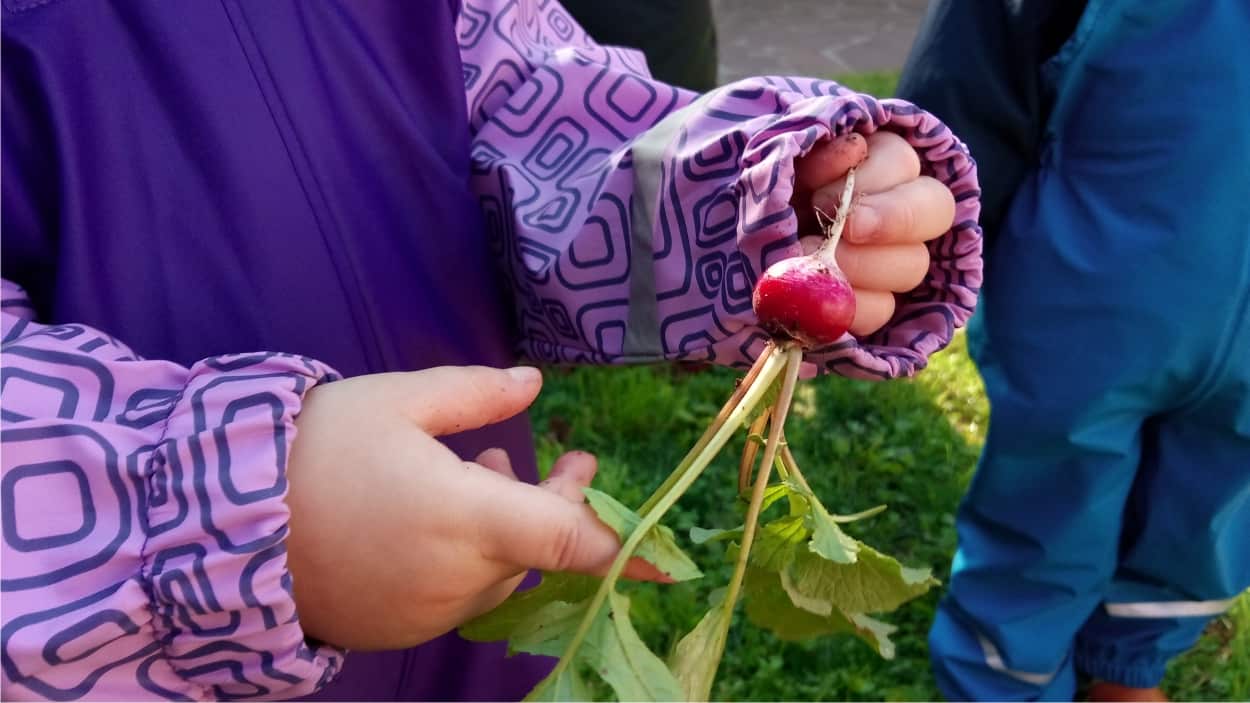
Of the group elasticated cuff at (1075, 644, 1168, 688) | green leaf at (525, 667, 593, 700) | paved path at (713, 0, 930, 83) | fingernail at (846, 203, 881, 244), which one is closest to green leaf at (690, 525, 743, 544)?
green leaf at (525, 667, 593, 700)

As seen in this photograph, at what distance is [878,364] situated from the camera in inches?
29.0

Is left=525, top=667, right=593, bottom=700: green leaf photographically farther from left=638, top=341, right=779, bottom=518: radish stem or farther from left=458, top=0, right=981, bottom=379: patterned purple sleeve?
left=458, top=0, right=981, bottom=379: patterned purple sleeve

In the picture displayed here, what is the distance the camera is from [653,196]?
2.74 feet

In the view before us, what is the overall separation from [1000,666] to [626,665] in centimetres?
111

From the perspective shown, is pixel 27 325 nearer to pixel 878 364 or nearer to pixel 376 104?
pixel 376 104

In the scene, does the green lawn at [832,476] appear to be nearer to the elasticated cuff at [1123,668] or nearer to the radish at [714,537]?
the elasticated cuff at [1123,668]

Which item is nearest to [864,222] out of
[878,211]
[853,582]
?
[878,211]

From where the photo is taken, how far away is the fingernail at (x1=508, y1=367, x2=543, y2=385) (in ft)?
2.28

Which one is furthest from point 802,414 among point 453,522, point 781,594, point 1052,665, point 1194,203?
point 453,522

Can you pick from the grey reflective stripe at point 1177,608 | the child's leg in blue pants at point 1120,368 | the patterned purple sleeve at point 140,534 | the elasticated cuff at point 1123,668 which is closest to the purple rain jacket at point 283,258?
the patterned purple sleeve at point 140,534

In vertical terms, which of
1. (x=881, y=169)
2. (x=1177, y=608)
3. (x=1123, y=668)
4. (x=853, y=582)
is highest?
(x=881, y=169)

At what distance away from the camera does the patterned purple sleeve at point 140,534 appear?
1.87ft

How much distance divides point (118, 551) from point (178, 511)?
4cm

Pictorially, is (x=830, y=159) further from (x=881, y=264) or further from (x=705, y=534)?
(x=705, y=534)
